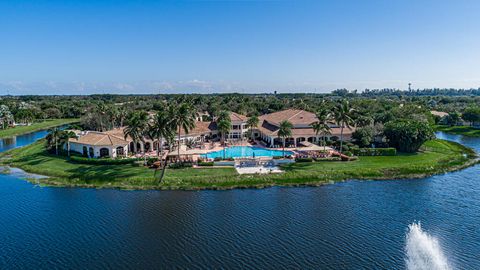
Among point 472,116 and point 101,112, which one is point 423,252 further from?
point 472,116

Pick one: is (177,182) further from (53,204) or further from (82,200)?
(53,204)

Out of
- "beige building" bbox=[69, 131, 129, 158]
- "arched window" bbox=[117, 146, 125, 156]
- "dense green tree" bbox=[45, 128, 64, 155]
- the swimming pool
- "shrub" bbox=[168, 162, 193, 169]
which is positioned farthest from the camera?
"dense green tree" bbox=[45, 128, 64, 155]

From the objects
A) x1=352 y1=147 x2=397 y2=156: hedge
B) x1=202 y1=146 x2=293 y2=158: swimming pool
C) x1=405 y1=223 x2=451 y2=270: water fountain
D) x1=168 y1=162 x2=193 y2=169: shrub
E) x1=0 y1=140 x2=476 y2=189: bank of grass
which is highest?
x1=352 y1=147 x2=397 y2=156: hedge

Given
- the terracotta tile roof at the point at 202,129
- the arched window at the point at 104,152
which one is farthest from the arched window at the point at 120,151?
the terracotta tile roof at the point at 202,129

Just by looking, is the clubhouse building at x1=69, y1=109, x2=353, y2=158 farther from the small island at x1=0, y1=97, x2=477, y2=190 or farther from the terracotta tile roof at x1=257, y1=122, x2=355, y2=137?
the small island at x1=0, y1=97, x2=477, y2=190

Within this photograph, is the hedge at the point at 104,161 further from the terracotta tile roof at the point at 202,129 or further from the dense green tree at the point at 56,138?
the terracotta tile roof at the point at 202,129

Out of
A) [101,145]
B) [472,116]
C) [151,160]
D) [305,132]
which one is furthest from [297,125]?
[472,116]

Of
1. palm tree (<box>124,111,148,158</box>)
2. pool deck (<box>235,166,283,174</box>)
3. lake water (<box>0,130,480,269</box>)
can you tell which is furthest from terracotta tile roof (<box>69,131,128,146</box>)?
pool deck (<box>235,166,283,174</box>)
